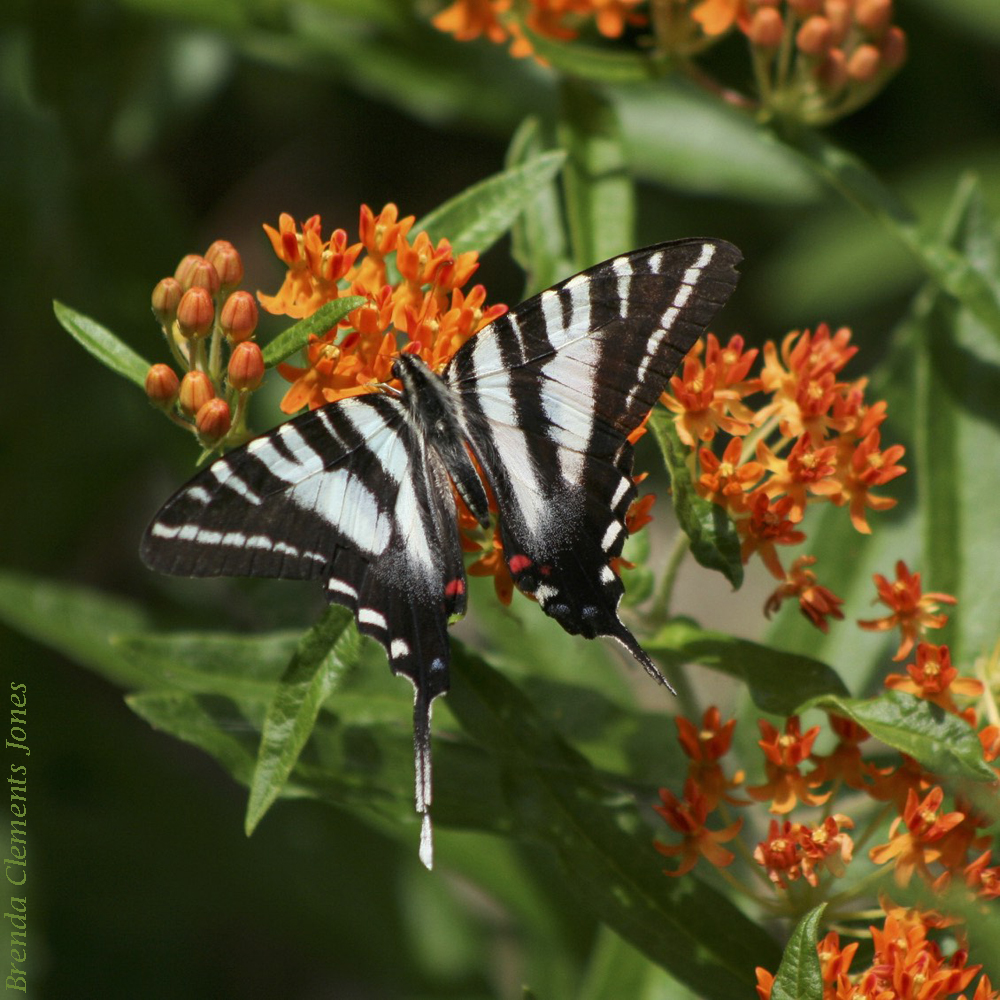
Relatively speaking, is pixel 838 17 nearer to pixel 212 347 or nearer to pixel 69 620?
pixel 212 347

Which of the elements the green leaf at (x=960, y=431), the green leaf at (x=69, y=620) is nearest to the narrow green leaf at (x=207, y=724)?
the green leaf at (x=69, y=620)

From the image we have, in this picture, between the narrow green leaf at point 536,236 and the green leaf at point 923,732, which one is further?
the narrow green leaf at point 536,236

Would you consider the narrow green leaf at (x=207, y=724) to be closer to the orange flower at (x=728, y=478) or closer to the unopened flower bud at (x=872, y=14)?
the orange flower at (x=728, y=478)

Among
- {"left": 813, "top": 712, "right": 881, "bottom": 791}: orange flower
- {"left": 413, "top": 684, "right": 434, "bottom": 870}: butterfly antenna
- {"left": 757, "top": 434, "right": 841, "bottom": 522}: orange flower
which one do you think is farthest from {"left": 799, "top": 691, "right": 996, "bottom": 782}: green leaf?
{"left": 413, "top": 684, "right": 434, "bottom": 870}: butterfly antenna

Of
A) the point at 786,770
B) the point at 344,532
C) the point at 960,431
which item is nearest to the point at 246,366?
the point at 344,532

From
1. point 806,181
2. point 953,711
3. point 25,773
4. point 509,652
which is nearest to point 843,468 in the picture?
point 953,711

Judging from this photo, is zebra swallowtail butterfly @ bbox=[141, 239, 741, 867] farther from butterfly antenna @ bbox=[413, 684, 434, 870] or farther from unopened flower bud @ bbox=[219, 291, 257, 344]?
unopened flower bud @ bbox=[219, 291, 257, 344]

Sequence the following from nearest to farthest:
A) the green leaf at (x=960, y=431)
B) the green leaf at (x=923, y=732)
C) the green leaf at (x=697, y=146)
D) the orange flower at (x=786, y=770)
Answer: the green leaf at (x=923, y=732) → the orange flower at (x=786, y=770) → the green leaf at (x=960, y=431) → the green leaf at (x=697, y=146)

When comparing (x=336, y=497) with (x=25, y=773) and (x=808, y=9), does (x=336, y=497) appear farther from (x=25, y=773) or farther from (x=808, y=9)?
(x=25, y=773)
